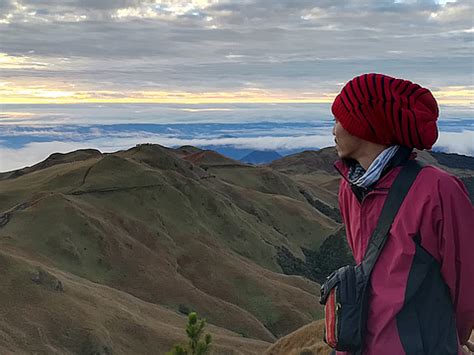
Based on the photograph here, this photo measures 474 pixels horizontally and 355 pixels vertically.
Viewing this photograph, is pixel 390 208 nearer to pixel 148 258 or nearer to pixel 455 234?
pixel 455 234

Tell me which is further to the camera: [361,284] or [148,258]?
[148,258]

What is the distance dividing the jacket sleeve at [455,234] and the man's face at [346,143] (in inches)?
29.5

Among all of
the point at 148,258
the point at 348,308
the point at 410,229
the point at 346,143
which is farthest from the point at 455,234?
the point at 148,258

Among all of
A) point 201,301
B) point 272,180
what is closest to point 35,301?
point 201,301

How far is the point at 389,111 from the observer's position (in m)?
4.67

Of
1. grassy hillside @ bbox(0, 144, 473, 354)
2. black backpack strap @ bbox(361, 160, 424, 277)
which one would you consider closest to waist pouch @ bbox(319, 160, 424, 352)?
black backpack strap @ bbox(361, 160, 424, 277)

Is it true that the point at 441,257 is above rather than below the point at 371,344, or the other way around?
above

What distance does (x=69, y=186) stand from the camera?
81062 mm

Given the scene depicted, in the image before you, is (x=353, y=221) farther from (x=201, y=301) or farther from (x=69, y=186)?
(x=69, y=186)

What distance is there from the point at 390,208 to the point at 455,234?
0.47 m

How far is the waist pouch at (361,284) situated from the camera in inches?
182

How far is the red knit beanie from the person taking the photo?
466 cm

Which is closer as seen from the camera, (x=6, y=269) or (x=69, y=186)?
(x=6, y=269)

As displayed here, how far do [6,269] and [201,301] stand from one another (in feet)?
68.6
